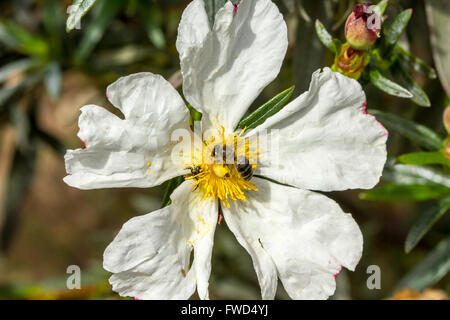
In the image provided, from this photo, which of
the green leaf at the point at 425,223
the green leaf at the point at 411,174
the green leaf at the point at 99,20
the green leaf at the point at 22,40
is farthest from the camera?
the green leaf at the point at 22,40

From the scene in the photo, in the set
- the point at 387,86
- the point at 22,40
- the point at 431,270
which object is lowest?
the point at 431,270

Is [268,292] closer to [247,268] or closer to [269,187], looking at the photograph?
[269,187]

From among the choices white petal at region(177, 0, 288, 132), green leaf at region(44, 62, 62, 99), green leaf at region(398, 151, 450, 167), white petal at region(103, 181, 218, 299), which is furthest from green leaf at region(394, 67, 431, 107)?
green leaf at region(44, 62, 62, 99)

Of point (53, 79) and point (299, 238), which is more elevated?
point (53, 79)

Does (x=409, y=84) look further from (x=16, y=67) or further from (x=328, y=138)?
(x=16, y=67)

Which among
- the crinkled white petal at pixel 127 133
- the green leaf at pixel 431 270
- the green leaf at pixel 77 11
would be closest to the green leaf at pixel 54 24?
the green leaf at pixel 77 11

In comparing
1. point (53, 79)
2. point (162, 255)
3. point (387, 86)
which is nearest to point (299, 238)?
point (162, 255)

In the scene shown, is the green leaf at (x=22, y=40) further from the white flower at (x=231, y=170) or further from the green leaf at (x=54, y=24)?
the white flower at (x=231, y=170)
